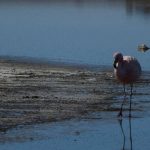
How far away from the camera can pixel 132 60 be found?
54.1ft

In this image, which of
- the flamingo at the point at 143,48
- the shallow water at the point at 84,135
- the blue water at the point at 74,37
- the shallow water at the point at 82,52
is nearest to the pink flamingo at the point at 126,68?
the shallow water at the point at 82,52

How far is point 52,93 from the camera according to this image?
1816 centimetres

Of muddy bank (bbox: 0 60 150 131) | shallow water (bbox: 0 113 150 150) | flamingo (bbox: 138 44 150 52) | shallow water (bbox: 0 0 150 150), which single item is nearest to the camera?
shallow water (bbox: 0 113 150 150)

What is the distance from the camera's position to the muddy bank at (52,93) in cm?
1540

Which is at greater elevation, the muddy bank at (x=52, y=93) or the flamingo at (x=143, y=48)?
the flamingo at (x=143, y=48)

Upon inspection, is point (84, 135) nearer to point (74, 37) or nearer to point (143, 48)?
point (143, 48)

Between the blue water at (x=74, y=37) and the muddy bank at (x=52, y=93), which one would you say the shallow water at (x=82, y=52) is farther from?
the muddy bank at (x=52, y=93)

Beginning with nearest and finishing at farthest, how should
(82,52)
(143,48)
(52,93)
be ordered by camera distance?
(52,93), (82,52), (143,48)

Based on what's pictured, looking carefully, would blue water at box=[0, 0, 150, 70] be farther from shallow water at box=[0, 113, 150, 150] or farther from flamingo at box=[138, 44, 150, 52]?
shallow water at box=[0, 113, 150, 150]

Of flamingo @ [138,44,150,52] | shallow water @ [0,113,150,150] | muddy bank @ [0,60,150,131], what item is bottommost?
shallow water @ [0,113,150,150]

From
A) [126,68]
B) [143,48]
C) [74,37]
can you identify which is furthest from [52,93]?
[74,37]

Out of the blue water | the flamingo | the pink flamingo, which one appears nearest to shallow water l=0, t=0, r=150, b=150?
the blue water

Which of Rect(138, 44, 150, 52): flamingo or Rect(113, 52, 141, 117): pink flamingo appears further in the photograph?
Rect(138, 44, 150, 52): flamingo

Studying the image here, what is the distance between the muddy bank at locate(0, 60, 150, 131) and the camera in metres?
15.4
